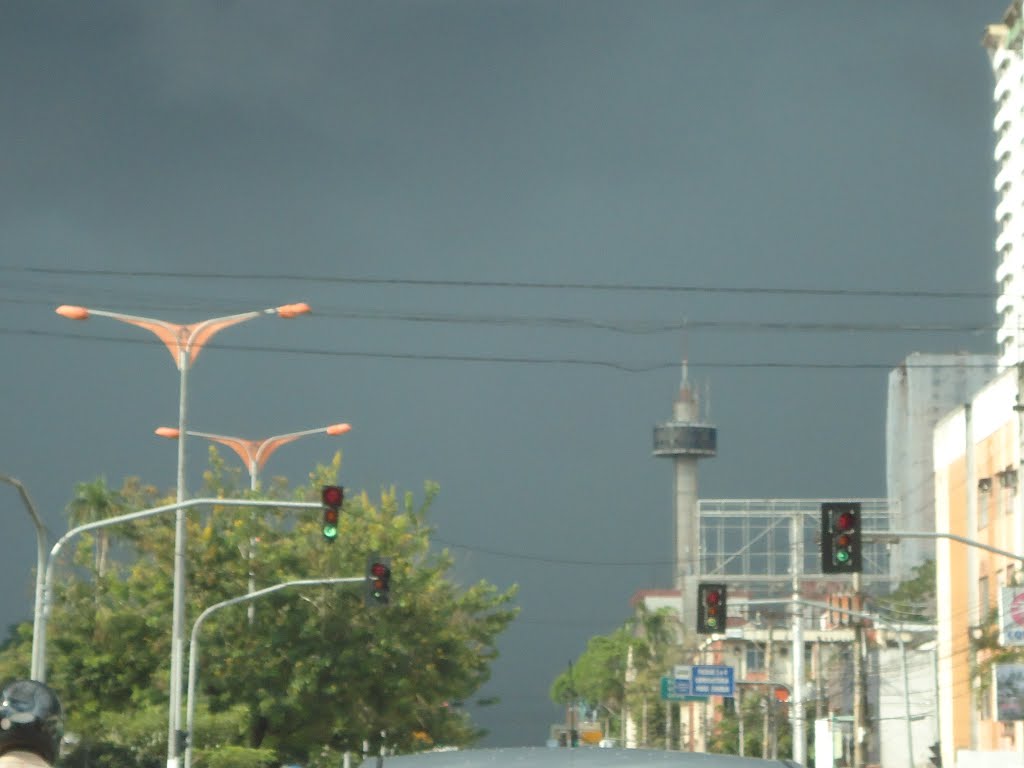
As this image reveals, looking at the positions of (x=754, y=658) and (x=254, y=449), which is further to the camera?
(x=754, y=658)

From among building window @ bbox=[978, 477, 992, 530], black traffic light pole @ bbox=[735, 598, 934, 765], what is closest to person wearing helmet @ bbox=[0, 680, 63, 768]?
black traffic light pole @ bbox=[735, 598, 934, 765]

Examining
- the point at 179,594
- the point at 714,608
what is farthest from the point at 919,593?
the point at 179,594

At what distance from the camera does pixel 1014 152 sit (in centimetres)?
12875

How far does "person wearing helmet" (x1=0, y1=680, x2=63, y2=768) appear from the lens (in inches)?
159

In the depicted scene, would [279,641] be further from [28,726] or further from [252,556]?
[28,726]

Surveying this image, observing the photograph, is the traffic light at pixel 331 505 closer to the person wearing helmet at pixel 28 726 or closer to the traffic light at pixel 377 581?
the traffic light at pixel 377 581

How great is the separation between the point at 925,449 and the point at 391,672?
7791 centimetres

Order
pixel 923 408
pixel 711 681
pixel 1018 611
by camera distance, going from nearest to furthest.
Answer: pixel 1018 611
pixel 711 681
pixel 923 408

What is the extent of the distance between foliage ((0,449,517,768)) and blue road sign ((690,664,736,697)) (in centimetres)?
3465

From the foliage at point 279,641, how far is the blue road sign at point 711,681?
3465 cm

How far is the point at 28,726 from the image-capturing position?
4.06 m

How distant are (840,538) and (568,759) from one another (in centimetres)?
2553

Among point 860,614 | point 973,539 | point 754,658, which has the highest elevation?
point 973,539

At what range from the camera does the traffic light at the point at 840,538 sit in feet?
101
